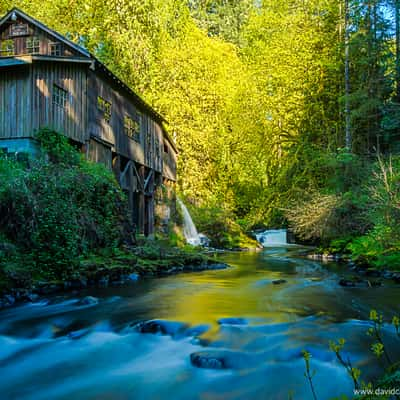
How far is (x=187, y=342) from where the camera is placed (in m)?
6.07

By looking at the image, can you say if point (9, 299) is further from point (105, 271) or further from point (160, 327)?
point (160, 327)

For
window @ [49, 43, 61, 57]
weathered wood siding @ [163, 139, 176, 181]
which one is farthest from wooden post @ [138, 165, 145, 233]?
window @ [49, 43, 61, 57]

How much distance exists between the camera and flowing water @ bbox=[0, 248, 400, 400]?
4.58 metres

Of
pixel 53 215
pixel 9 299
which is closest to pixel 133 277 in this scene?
pixel 53 215

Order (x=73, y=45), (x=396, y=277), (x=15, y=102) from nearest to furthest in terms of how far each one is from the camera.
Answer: (x=396, y=277) → (x=15, y=102) → (x=73, y=45)

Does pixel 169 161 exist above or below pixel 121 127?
below

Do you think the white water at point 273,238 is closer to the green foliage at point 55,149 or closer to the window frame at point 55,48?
the green foliage at point 55,149

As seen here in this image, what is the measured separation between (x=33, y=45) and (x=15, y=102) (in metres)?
5.91

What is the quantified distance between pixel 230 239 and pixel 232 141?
7.94 m

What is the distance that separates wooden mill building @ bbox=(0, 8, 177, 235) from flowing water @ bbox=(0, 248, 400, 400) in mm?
7037

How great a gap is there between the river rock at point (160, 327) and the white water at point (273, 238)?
69.0 feet

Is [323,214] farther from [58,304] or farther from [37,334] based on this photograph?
[37,334]

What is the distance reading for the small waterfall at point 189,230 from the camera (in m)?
25.0

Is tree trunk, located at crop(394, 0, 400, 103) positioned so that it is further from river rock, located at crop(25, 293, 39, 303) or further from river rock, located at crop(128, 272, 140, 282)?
river rock, located at crop(25, 293, 39, 303)
